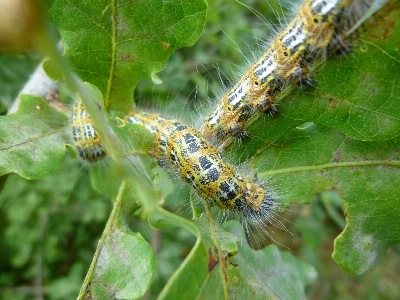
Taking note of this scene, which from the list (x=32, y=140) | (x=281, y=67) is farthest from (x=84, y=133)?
(x=281, y=67)

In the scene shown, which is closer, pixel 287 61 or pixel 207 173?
pixel 287 61

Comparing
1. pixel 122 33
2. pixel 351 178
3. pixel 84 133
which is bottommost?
pixel 351 178

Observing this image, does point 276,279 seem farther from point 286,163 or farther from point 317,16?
point 317,16

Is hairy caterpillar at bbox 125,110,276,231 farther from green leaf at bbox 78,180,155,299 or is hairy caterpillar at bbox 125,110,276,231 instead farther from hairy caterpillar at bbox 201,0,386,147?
green leaf at bbox 78,180,155,299

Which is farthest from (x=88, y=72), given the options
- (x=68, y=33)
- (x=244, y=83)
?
(x=244, y=83)

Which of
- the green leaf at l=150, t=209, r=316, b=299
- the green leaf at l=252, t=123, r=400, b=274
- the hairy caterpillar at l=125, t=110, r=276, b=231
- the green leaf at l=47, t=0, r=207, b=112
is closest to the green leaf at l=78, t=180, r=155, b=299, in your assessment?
the green leaf at l=150, t=209, r=316, b=299

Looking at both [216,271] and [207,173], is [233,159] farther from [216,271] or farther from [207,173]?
[216,271]
